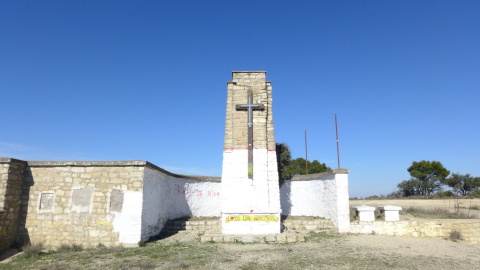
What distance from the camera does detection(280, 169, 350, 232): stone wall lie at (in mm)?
10953

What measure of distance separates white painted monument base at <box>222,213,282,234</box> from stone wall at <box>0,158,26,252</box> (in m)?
6.63

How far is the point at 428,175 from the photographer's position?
34.2 metres

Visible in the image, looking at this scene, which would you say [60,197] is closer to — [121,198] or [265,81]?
[121,198]

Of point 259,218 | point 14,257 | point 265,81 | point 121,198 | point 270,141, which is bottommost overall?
point 14,257

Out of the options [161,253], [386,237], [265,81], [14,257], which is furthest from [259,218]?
[14,257]

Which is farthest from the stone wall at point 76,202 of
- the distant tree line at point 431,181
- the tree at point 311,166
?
the distant tree line at point 431,181

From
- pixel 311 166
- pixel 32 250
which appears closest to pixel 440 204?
pixel 311 166

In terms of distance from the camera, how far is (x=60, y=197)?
893 centimetres

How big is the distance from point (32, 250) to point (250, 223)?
675 centimetres

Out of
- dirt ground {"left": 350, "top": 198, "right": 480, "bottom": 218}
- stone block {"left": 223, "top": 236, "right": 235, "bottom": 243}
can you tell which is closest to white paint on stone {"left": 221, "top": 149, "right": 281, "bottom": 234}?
stone block {"left": 223, "top": 236, "right": 235, "bottom": 243}

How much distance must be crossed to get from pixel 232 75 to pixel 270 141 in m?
3.31

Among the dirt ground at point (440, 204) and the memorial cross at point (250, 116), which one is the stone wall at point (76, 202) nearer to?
the memorial cross at point (250, 116)

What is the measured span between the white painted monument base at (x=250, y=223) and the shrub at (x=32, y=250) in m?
5.68

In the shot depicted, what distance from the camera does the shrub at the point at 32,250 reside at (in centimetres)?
766
